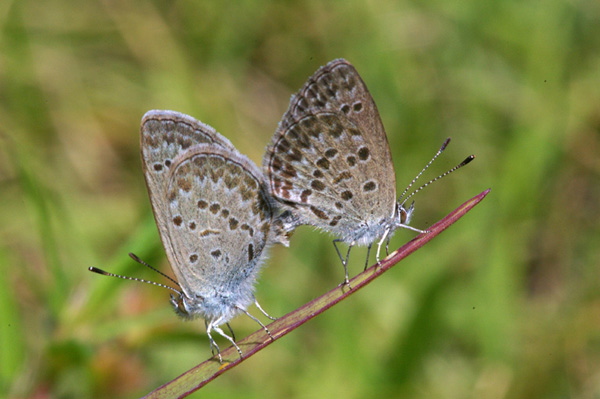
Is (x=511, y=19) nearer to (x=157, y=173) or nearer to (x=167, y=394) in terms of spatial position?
(x=157, y=173)

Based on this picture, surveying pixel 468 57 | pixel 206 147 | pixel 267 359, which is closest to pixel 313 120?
pixel 206 147

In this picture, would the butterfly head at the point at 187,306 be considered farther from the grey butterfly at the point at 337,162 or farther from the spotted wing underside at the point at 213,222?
the grey butterfly at the point at 337,162

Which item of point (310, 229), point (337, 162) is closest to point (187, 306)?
point (337, 162)

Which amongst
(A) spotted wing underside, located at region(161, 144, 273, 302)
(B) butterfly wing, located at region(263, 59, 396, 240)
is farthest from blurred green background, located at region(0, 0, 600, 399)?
(B) butterfly wing, located at region(263, 59, 396, 240)

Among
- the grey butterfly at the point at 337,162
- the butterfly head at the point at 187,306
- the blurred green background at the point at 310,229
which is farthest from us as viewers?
the blurred green background at the point at 310,229

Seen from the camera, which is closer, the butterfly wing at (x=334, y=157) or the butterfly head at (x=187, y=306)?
the butterfly head at (x=187, y=306)

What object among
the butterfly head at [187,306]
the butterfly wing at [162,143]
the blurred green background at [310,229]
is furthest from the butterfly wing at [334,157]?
the butterfly head at [187,306]
